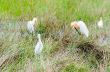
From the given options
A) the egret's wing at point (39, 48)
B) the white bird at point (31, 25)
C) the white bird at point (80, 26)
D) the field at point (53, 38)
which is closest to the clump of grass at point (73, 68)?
the field at point (53, 38)

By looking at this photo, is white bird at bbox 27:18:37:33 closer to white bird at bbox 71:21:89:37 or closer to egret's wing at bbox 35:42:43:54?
white bird at bbox 71:21:89:37

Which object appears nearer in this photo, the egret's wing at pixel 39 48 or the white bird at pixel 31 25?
the egret's wing at pixel 39 48

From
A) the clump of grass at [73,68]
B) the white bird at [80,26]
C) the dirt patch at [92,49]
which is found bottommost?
the clump of grass at [73,68]

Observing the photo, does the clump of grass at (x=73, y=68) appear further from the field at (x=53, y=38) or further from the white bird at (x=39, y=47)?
the white bird at (x=39, y=47)

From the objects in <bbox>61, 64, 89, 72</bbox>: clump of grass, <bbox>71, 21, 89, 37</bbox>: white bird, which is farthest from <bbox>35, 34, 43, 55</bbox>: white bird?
<bbox>71, 21, 89, 37</bbox>: white bird

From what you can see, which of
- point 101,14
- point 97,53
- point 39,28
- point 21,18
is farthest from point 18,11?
point 97,53

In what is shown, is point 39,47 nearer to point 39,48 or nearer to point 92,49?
point 39,48

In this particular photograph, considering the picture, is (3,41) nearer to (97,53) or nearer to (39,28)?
(39,28)

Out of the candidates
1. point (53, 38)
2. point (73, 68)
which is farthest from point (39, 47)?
point (53, 38)

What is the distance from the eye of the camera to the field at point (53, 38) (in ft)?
11.8

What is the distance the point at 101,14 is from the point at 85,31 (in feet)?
3.20

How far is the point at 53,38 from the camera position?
13.4 ft

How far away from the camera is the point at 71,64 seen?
361 centimetres

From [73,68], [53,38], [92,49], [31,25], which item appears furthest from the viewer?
[31,25]
